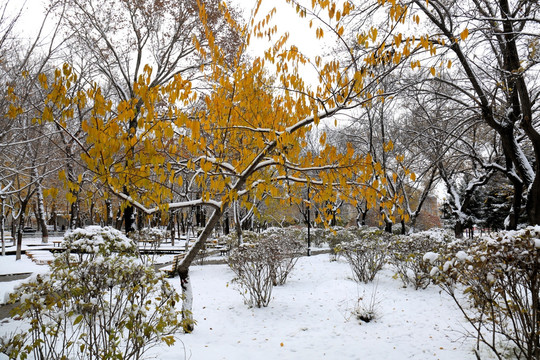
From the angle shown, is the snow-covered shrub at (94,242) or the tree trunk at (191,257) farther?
the snow-covered shrub at (94,242)

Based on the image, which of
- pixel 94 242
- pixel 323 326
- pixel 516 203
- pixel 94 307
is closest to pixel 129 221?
pixel 94 242

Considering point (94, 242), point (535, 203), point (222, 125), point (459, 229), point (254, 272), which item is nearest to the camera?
point (222, 125)

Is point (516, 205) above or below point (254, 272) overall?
above

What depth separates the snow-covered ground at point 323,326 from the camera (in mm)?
4551

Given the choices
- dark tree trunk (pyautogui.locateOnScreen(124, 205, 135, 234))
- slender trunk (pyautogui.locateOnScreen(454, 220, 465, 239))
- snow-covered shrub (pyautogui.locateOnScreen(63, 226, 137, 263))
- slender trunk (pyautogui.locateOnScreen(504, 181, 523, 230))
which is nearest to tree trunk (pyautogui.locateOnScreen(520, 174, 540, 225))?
slender trunk (pyautogui.locateOnScreen(504, 181, 523, 230))

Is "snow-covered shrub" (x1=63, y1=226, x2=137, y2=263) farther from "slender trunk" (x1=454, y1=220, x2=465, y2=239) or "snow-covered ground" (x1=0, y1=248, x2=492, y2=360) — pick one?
"slender trunk" (x1=454, y1=220, x2=465, y2=239)

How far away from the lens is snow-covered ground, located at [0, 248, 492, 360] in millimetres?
4551

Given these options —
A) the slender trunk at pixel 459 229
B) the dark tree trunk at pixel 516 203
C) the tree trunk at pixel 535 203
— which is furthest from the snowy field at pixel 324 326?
the slender trunk at pixel 459 229

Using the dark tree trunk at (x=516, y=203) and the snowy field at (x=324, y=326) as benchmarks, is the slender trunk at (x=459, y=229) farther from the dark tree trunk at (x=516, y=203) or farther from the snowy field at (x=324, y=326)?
the snowy field at (x=324, y=326)

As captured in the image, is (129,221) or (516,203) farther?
(129,221)

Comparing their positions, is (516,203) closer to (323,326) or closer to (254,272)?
(323,326)

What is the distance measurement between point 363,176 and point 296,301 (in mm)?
4458

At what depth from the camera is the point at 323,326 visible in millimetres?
5742

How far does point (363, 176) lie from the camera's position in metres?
3.85
